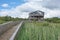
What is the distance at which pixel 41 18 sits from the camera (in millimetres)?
58281

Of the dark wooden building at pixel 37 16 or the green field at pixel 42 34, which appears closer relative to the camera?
the green field at pixel 42 34

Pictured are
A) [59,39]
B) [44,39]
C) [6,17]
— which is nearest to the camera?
[59,39]

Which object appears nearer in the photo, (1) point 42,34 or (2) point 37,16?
(1) point 42,34

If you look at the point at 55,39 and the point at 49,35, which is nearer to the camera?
the point at 55,39

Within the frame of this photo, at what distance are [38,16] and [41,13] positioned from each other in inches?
54.1

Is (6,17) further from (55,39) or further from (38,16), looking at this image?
(55,39)

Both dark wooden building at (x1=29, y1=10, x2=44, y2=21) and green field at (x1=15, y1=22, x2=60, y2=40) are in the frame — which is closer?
green field at (x1=15, y1=22, x2=60, y2=40)

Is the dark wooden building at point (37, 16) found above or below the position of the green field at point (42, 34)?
below

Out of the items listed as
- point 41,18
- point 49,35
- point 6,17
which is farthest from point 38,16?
point 49,35

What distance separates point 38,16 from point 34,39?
174 feet

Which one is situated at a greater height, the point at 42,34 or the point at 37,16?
the point at 42,34

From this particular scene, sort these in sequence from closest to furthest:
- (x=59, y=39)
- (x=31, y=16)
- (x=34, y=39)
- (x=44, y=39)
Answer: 1. (x=59, y=39)
2. (x=44, y=39)
3. (x=34, y=39)
4. (x=31, y=16)

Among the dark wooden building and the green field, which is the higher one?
the green field

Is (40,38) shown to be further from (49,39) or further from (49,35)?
(49,35)
